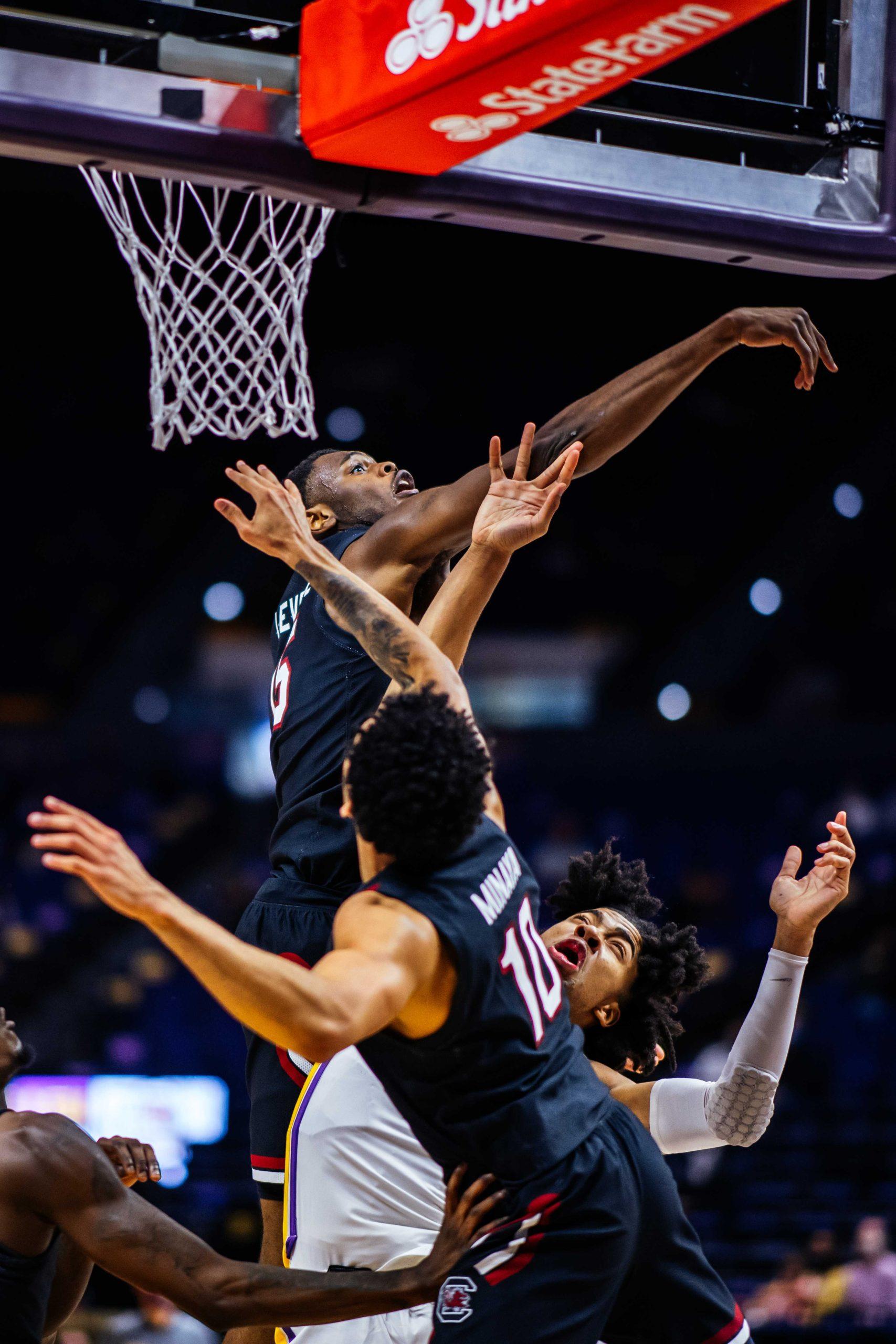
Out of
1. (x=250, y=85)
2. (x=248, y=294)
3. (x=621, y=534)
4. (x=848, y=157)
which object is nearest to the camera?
(x=250, y=85)

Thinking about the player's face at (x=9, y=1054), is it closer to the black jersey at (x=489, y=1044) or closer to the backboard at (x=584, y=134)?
the black jersey at (x=489, y=1044)

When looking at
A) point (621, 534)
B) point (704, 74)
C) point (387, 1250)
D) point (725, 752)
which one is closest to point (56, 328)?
point (621, 534)

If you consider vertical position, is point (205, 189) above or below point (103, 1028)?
above

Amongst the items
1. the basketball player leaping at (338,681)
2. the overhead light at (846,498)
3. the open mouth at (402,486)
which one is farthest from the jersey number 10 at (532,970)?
the overhead light at (846,498)

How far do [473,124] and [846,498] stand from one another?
10041mm

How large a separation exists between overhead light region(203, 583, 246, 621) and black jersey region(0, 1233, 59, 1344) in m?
10.2

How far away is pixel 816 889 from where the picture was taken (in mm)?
4098

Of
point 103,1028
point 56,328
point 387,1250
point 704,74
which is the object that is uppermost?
point 704,74

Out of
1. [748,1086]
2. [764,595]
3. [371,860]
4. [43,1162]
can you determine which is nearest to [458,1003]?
[371,860]

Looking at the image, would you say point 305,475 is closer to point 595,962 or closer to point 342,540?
point 342,540

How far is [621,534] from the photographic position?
14664 millimetres

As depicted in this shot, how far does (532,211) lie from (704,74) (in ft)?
2.85

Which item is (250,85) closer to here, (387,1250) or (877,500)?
(387,1250)

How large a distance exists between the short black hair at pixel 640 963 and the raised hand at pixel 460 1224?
1.25 meters
